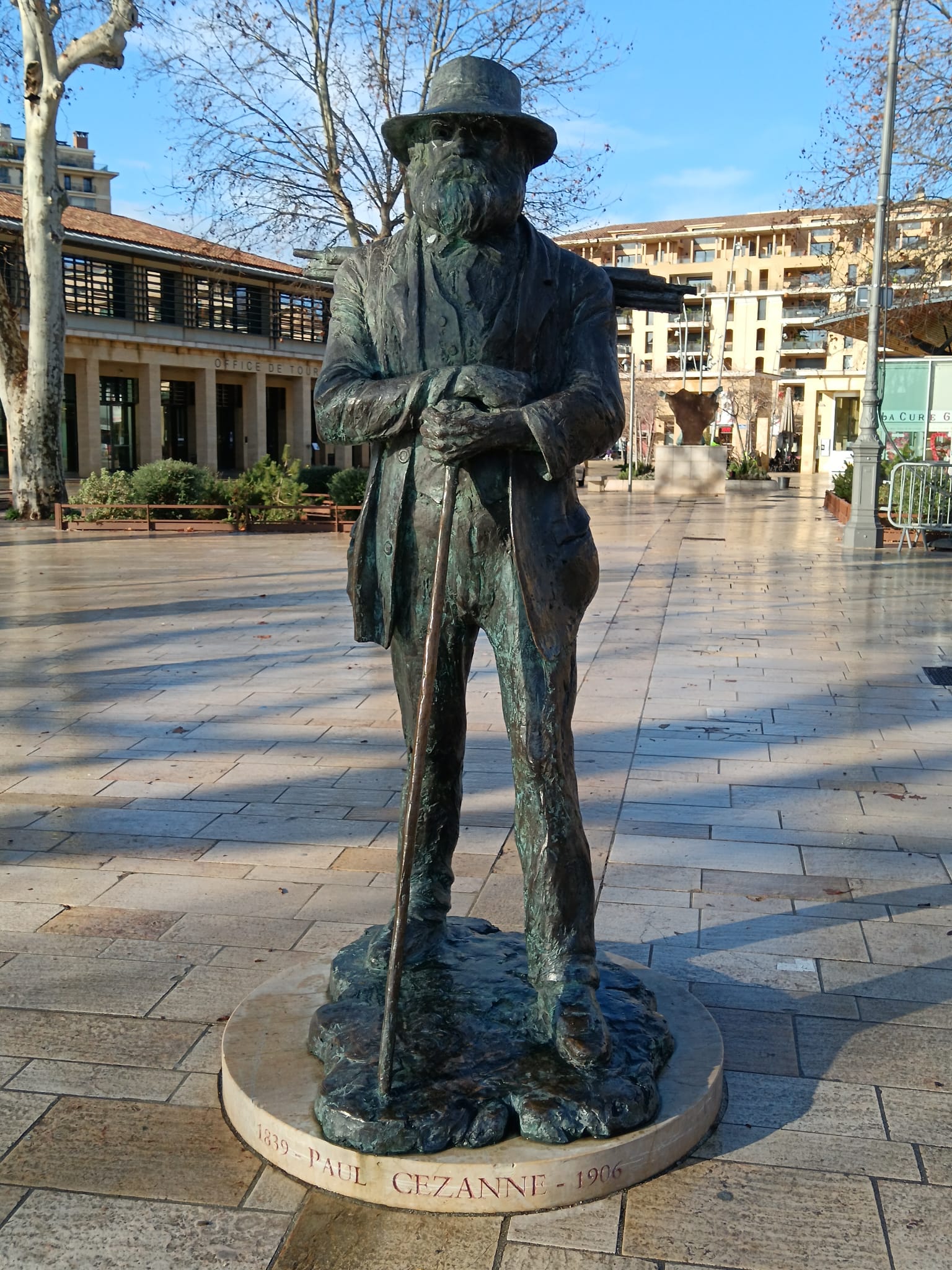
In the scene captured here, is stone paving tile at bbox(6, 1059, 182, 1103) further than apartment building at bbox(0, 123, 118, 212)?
No

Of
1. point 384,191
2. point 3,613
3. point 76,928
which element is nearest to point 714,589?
point 3,613

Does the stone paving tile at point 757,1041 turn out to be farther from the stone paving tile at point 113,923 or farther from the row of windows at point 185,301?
the row of windows at point 185,301

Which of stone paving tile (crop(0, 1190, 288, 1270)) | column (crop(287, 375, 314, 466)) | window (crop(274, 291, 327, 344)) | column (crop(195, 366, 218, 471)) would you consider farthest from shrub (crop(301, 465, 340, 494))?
stone paving tile (crop(0, 1190, 288, 1270))

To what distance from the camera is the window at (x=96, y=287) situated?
42562 mm

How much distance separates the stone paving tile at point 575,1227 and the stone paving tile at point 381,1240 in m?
0.06

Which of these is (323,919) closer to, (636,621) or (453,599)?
(453,599)

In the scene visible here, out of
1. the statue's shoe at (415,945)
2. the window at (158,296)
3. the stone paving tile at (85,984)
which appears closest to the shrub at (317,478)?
the window at (158,296)

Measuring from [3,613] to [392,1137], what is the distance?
1040 cm

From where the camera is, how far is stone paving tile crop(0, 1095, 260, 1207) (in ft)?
9.34

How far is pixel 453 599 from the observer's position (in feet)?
10.5

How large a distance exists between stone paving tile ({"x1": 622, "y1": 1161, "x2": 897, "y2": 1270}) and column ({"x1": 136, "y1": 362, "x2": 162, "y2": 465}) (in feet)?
146

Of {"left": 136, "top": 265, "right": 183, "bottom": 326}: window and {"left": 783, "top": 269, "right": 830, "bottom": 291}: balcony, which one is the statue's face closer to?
{"left": 136, "top": 265, "right": 183, "bottom": 326}: window

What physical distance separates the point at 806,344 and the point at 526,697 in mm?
93108

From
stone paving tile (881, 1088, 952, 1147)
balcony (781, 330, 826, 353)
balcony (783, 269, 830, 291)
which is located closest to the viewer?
Result: stone paving tile (881, 1088, 952, 1147)
